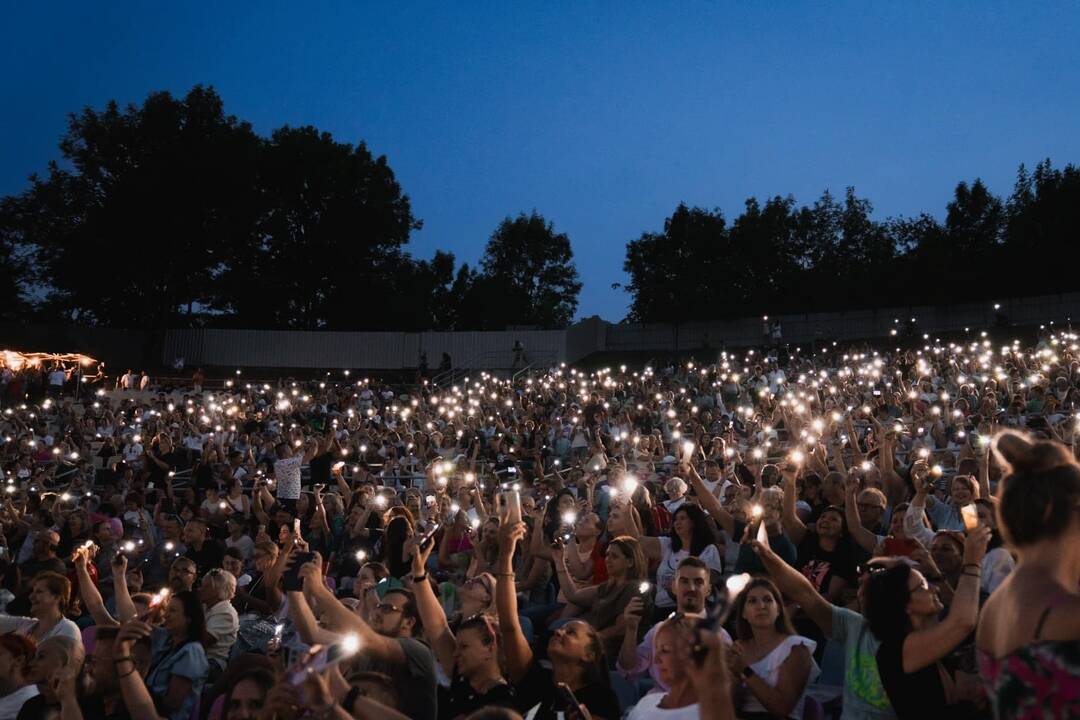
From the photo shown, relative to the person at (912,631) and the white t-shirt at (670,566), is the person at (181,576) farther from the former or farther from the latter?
the person at (912,631)

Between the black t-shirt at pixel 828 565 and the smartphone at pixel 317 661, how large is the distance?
149 inches

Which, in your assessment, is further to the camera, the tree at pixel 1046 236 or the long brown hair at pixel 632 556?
the tree at pixel 1046 236

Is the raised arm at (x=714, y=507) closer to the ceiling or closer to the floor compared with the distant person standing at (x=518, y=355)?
closer to the floor

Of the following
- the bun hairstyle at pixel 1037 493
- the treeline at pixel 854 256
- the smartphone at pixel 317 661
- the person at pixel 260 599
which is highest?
the treeline at pixel 854 256

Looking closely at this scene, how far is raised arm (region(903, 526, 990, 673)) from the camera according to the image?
323cm

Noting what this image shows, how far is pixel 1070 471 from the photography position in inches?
96.1

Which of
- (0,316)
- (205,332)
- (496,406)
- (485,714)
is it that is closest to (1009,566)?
(485,714)

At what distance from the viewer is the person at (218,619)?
→ 596cm

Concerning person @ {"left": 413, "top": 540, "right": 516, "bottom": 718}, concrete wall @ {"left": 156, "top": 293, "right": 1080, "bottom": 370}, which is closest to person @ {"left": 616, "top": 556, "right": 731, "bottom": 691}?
person @ {"left": 413, "top": 540, "right": 516, "bottom": 718}

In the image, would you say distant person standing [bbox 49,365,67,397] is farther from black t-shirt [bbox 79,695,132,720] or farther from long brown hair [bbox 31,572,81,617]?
black t-shirt [bbox 79,695,132,720]

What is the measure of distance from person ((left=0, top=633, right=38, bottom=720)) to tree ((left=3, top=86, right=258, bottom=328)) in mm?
36023

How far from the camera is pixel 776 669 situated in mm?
4148

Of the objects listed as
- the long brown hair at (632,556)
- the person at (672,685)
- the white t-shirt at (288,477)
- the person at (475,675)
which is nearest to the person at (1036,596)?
the person at (672,685)

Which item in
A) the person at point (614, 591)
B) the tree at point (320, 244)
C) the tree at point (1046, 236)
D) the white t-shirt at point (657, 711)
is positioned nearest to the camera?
the white t-shirt at point (657, 711)
